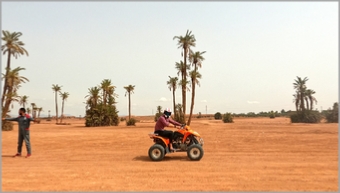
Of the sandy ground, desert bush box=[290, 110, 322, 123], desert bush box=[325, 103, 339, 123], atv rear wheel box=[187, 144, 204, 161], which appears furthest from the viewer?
desert bush box=[290, 110, 322, 123]

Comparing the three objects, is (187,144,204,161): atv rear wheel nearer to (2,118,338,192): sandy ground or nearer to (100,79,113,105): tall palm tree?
(2,118,338,192): sandy ground

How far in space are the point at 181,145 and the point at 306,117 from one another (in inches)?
1968

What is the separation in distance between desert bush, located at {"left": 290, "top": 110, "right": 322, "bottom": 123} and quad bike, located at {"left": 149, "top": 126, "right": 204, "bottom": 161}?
49194 millimetres

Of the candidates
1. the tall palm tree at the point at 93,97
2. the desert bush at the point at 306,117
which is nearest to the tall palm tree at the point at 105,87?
the tall palm tree at the point at 93,97

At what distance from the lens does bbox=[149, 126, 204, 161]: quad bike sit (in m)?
9.88

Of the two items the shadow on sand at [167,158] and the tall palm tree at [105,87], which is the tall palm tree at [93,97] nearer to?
Answer: the tall palm tree at [105,87]

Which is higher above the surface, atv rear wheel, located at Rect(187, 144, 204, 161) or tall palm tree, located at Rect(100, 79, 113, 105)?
tall palm tree, located at Rect(100, 79, 113, 105)

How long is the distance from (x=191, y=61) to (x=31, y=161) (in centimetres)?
3424

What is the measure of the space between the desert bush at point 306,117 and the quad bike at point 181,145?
49.2 meters

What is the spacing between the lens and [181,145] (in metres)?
10.2

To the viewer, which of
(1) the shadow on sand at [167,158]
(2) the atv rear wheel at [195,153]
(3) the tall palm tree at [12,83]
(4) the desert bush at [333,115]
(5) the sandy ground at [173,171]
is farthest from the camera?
(4) the desert bush at [333,115]

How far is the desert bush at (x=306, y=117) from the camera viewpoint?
52.8 meters

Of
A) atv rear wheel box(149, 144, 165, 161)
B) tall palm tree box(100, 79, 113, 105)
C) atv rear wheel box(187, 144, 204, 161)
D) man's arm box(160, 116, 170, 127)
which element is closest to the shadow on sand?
atv rear wheel box(149, 144, 165, 161)

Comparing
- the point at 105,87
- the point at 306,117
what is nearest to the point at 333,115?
the point at 306,117
